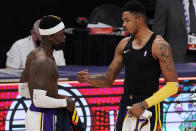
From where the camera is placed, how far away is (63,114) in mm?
4211

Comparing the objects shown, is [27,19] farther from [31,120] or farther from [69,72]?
[31,120]

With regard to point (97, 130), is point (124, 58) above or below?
above

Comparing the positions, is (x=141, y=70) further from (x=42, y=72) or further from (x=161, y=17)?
(x=161, y=17)

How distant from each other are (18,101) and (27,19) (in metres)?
3.65

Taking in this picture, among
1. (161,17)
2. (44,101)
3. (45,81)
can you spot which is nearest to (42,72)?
(45,81)

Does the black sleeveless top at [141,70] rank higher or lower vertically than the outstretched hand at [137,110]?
higher

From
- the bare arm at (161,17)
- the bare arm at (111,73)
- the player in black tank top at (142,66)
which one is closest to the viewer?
the player in black tank top at (142,66)

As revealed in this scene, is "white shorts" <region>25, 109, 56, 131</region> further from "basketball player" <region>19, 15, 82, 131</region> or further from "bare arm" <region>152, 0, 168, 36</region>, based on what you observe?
"bare arm" <region>152, 0, 168, 36</region>

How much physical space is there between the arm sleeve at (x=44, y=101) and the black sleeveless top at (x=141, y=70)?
65 cm

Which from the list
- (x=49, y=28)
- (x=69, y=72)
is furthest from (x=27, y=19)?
(x=49, y=28)

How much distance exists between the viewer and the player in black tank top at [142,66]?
4.04 metres

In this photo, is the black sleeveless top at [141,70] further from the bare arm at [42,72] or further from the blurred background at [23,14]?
the blurred background at [23,14]

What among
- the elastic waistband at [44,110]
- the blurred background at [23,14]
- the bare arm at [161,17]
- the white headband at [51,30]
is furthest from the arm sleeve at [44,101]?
the blurred background at [23,14]

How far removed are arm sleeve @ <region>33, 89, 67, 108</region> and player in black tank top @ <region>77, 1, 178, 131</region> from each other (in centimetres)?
60
